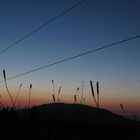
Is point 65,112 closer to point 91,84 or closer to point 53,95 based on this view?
point 53,95

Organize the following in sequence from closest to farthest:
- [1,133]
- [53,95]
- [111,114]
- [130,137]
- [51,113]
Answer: [130,137] → [1,133] → [53,95] → [51,113] → [111,114]

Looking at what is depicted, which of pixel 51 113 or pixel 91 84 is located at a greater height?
pixel 91 84

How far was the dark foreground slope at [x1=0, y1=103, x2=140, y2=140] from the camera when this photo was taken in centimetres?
752

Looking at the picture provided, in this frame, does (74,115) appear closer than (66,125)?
No

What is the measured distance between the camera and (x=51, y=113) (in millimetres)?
14758

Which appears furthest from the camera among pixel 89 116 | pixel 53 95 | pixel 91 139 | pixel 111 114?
pixel 111 114

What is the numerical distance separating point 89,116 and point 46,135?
19.8 feet

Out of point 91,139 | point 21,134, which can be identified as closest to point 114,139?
point 91,139

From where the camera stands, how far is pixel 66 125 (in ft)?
32.9

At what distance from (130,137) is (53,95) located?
12.6 ft

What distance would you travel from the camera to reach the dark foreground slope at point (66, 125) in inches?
296

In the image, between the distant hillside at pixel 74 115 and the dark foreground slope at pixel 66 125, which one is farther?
the distant hillside at pixel 74 115

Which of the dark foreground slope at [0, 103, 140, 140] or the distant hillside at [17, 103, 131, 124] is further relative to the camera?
the distant hillside at [17, 103, 131, 124]

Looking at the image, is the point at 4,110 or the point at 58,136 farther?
the point at 4,110
